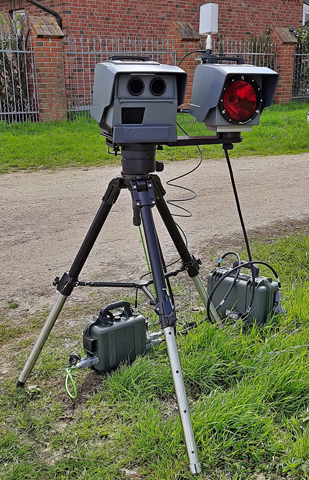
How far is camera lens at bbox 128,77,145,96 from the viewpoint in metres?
1.90

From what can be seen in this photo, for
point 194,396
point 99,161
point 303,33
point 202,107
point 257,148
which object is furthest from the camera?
point 303,33

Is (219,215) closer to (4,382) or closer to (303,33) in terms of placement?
(4,382)

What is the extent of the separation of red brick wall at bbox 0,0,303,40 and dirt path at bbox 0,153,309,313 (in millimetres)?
7033

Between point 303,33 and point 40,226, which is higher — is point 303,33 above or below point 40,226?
above

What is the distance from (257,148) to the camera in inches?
351

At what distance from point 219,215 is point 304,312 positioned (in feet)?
8.16

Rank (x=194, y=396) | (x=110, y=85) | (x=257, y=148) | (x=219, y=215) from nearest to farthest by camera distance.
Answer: (x=110, y=85) < (x=194, y=396) < (x=219, y=215) < (x=257, y=148)

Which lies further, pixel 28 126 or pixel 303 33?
pixel 303 33

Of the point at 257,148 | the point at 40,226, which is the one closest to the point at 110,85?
the point at 40,226

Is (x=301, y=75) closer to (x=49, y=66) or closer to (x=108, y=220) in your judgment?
(x=49, y=66)

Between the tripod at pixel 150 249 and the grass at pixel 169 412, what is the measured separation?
8.5 inches

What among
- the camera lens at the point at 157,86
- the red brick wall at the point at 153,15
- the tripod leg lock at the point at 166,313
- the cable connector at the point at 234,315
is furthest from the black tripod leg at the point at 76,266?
the red brick wall at the point at 153,15

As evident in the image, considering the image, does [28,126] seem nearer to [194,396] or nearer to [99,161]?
[99,161]

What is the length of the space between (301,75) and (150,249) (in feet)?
51.0
